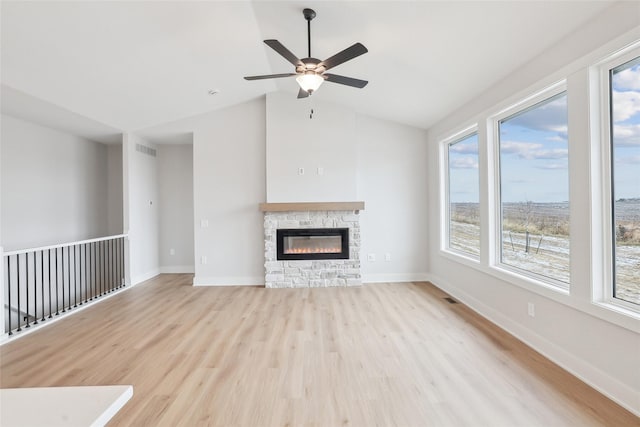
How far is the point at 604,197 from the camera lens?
2.23 m

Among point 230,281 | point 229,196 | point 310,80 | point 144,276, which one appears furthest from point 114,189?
point 310,80

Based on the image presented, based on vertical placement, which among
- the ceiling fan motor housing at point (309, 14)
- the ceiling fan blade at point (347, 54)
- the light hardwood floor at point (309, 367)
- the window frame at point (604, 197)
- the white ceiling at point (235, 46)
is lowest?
the light hardwood floor at point (309, 367)

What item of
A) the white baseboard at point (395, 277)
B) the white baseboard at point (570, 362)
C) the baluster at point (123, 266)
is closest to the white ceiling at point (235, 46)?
the baluster at point (123, 266)

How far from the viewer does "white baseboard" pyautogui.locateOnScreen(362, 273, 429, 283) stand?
5.45 meters

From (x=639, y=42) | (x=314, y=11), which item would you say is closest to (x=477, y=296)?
(x=639, y=42)

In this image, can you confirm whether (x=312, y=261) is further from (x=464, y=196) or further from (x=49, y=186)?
(x=49, y=186)

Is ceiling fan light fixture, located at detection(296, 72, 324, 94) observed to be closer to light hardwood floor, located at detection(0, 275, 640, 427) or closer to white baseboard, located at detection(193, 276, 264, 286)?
light hardwood floor, located at detection(0, 275, 640, 427)

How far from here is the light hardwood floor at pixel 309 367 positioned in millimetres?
1954

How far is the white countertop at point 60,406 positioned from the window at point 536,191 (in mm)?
3261

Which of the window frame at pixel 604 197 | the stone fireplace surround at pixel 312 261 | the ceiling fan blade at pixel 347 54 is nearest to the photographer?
the window frame at pixel 604 197

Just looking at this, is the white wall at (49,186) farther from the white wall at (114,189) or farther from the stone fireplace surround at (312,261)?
the stone fireplace surround at (312,261)

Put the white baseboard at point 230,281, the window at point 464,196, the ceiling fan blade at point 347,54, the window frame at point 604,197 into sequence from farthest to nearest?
1. the white baseboard at point 230,281
2. the window at point 464,196
3. the ceiling fan blade at point 347,54
4. the window frame at point 604,197

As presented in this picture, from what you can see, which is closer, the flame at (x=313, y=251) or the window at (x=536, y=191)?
the window at (x=536, y=191)

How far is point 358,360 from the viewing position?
2.64 meters
